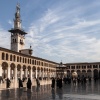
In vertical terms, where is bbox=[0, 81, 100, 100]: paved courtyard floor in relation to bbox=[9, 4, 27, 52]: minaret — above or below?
below

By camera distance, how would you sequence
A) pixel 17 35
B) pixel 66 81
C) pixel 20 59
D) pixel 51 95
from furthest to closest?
pixel 17 35 → pixel 20 59 → pixel 66 81 → pixel 51 95

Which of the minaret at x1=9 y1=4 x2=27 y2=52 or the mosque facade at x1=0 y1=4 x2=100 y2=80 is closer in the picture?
the mosque facade at x1=0 y1=4 x2=100 y2=80

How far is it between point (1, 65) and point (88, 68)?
58645mm

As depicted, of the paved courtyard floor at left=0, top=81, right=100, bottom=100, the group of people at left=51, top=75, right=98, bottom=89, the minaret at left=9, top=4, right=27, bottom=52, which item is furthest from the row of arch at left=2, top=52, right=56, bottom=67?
the paved courtyard floor at left=0, top=81, right=100, bottom=100

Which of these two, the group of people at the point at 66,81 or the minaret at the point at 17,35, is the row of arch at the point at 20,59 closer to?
the minaret at the point at 17,35

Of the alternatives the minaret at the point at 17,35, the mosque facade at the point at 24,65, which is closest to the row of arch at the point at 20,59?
the mosque facade at the point at 24,65

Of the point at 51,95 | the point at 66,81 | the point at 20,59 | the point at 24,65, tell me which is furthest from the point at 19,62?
the point at 51,95

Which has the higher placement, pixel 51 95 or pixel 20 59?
pixel 20 59

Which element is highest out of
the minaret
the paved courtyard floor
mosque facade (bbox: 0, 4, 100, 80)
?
the minaret

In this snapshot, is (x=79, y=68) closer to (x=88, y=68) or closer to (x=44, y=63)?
(x=88, y=68)

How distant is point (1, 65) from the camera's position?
48.4 meters

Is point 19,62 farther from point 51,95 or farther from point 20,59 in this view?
point 51,95

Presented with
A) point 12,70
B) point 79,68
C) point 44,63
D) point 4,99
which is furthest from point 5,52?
point 79,68

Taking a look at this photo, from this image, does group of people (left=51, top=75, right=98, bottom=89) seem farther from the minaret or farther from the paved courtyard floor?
the minaret
